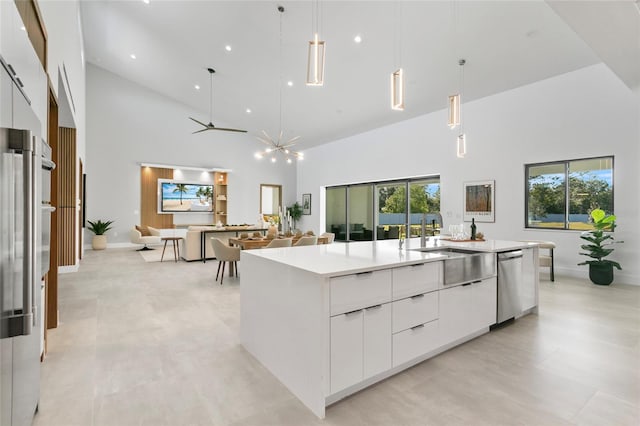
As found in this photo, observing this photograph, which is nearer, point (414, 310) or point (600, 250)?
point (414, 310)

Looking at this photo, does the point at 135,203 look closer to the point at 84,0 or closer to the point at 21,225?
the point at 84,0

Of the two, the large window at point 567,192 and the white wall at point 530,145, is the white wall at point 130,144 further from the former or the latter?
the large window at point 567,192

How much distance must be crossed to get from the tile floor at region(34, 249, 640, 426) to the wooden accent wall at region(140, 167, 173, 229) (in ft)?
21.7

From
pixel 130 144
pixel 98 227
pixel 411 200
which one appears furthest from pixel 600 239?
pixel 130 144

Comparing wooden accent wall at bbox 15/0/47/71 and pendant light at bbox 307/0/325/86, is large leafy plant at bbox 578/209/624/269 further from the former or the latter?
wooden accent wall at bbox 15/0/47/71

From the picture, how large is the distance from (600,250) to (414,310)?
15.1 feet

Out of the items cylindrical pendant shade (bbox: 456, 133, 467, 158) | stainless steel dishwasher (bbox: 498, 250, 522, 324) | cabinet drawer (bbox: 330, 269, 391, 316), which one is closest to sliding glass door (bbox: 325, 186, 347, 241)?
cylindrical pendant shade (bbox: 456, 133, 467, 158)

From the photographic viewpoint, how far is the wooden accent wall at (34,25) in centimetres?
182

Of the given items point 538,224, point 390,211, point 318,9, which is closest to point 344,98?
point 318,9

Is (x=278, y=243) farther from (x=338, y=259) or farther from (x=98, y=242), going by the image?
(x=98, y=242)

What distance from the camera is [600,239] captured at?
4.94 meters

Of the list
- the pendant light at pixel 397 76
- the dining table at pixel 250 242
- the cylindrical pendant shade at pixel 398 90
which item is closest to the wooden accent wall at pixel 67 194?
the dining table at pixel 250 242

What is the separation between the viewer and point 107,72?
9195 millimetres

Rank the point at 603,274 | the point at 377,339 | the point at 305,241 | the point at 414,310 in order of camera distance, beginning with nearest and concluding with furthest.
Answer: the point at 377,339 → the point at 414,310 → the point at 603,274 → the point at 305,241
